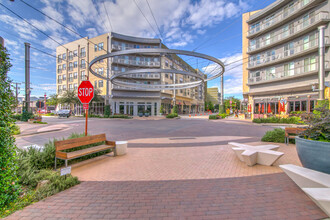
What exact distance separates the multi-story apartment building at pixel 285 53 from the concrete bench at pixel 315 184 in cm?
2155

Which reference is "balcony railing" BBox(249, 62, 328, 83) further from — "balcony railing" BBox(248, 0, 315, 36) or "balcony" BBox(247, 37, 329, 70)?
"balcony railing" BBox(248, 0, 315, 36)

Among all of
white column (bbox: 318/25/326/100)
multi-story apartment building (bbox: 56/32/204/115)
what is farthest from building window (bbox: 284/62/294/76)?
multi-story apartment building (bbox: 56/32/204/115)

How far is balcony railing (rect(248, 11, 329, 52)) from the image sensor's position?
19152mm

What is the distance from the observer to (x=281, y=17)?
79.8 feet

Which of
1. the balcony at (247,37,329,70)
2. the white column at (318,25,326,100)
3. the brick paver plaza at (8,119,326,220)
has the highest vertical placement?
the balcony at (247,37,329,70)

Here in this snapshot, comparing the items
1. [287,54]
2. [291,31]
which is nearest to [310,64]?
[287,54]

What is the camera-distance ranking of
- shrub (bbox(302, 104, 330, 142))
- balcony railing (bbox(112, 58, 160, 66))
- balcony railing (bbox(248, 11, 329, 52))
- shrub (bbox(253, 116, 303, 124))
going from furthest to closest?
balcony railing (bbox(112, 58, 160, 66)) → balcony railing (bbox(248, 11, 329, 52)) → shrub (bbox(253, 116, 303, 124)) → shrub (bbox(302, 104, 330, 142))

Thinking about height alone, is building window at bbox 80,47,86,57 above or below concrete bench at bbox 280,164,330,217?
above

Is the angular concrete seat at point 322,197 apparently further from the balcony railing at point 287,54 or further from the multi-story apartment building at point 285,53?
the balcony railing at point 287,54

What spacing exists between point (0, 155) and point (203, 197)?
3473 mm

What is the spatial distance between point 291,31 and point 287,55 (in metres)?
3.37

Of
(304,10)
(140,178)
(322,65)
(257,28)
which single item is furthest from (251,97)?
(140,178)

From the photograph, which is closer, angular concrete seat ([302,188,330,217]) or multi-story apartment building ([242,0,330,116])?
angular concrete seat ([302,188,330,217])

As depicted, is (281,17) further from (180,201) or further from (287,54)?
(180,201)
